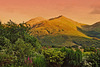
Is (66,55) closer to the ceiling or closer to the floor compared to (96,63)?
closer to the ceiling

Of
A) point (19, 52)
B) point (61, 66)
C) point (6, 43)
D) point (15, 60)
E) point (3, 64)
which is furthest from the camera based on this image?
point (6, 43)

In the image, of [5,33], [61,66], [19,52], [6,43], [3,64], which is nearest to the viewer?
[3,64]

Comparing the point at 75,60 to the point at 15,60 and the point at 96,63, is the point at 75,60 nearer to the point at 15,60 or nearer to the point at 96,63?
the point at 96,63

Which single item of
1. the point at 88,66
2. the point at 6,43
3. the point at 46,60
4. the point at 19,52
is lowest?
the point at 88,66

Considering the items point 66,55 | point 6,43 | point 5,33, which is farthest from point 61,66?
point 5,33

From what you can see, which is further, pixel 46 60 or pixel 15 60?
pixel 46 60

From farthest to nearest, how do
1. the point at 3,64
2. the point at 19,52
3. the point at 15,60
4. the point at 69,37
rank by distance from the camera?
the point at 69,37 < the point at 19,52 < the point at 15,60 < the point at 3,64

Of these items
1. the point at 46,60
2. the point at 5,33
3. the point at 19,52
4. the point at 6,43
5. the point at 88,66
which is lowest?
the point at 88,66

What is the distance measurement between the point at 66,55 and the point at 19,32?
551 centimetres

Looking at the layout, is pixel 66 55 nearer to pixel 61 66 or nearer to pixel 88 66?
pixel 61 66

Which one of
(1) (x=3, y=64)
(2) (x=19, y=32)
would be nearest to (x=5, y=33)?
(2) (x=19, y=32)

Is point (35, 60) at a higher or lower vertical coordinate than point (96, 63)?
higher

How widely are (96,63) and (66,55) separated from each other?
2491 millimetres

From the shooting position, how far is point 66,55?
1018 centimetres
